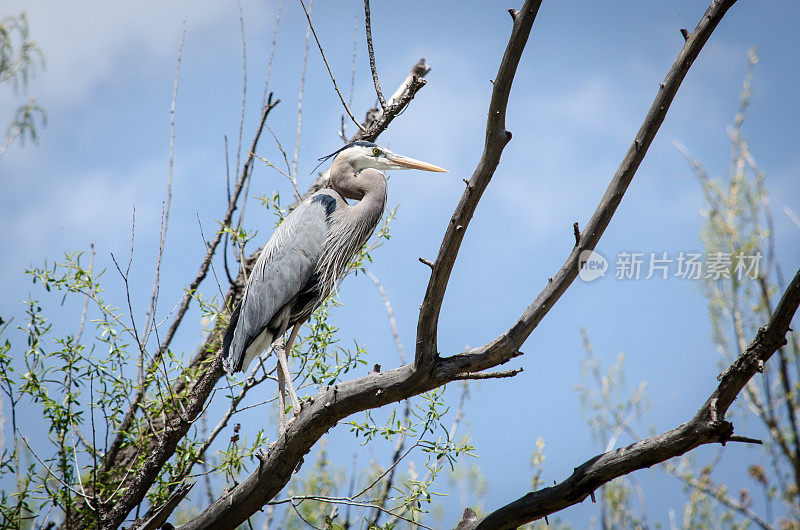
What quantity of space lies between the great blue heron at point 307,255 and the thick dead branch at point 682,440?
1.20 meters

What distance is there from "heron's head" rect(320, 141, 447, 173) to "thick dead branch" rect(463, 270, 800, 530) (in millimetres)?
1505

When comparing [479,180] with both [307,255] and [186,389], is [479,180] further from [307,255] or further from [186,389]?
[186,389]

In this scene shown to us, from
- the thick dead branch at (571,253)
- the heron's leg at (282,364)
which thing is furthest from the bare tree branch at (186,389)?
the thick dead branch at (571,253)

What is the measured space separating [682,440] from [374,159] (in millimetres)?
1736

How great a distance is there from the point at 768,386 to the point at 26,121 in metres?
3.82

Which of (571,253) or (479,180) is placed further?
(571,253)

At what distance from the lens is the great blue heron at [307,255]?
8.55ft

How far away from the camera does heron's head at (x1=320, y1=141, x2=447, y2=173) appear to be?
2811mm

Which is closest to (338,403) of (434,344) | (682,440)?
(434,344)

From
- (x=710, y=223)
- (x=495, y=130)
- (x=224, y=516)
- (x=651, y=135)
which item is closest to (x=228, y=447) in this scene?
(x=224, y=516)

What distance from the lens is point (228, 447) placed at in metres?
2.43

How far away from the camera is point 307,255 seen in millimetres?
2688

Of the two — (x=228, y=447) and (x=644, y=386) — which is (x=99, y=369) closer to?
(x=228, y=447)

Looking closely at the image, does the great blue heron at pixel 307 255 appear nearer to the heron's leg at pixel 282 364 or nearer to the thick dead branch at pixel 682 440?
the heron's leg at pixel 282 364
